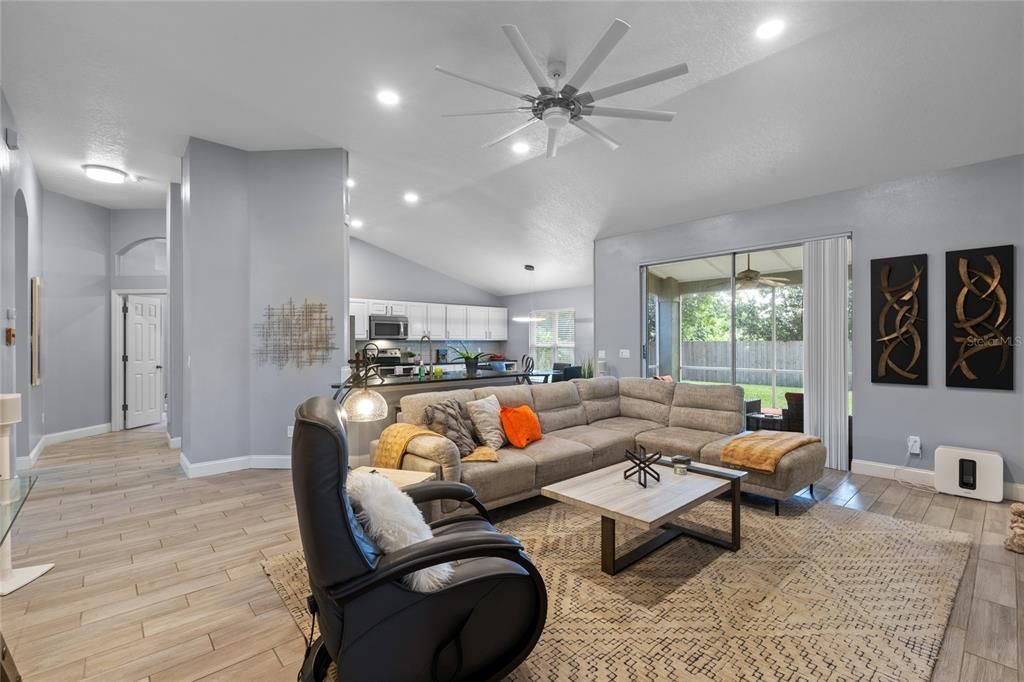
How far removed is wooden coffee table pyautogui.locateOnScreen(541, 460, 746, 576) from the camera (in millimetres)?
2365

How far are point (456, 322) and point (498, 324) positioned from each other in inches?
45.5

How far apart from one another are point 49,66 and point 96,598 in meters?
3.52

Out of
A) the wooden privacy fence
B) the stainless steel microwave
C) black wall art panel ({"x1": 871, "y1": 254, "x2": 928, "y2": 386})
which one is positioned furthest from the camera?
the stainless steel microwave

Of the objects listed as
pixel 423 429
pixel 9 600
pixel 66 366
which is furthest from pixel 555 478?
pixel 66 366

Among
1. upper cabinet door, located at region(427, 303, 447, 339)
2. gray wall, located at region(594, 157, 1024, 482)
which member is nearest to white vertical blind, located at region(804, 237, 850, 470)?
gray wall, located at region(594, 157, 1024, 482)

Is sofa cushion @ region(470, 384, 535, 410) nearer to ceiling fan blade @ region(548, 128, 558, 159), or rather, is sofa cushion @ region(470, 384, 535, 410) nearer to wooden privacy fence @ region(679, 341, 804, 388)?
ceiling fan blade @ region(548, 128, 558, 159)

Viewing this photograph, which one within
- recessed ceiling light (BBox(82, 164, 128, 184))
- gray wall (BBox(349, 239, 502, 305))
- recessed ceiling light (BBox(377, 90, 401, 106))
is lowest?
gray wall (BBox(349, 239, 502, 305))

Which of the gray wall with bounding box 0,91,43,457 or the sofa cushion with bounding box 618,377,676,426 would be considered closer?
the gray wall with bounding box 0,91,43,457

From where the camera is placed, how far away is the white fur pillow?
1511 millimetres

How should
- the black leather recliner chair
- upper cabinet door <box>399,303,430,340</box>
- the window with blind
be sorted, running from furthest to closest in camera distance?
the window with blind → upper cabinet door <box>399,303,430,340</box> → the black leather recliner chair

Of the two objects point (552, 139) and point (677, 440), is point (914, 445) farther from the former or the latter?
point (552, 139)

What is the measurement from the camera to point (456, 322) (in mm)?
9656

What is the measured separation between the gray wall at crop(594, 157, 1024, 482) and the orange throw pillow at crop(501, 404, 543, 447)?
3196 mm

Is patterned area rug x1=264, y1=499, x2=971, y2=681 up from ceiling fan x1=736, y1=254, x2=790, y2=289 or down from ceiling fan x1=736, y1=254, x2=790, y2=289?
down
